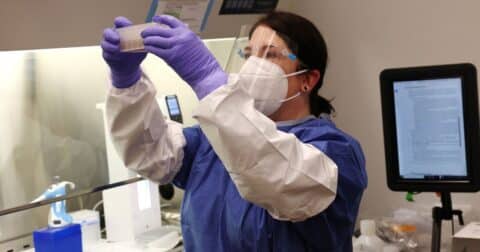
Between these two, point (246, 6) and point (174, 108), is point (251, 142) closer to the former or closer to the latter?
point (174, 108)

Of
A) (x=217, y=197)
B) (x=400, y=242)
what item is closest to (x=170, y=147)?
(x=217, y=197)

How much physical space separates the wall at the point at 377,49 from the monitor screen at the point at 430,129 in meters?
0.45

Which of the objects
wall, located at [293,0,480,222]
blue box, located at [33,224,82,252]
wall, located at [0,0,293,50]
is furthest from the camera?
wall, located at [293,0,480,222]

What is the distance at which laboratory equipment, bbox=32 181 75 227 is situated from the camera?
1.91m

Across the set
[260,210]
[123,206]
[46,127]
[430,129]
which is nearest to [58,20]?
[46,127]

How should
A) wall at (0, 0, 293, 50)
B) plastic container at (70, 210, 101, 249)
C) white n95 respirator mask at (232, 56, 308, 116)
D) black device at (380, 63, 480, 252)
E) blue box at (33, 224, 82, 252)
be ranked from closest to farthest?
1. white n95 respirator mask at (232, 56, 308, 116)
2. wall at (0, 0, 293, 50)
3. blue box at (33, 224, 82, 252)
4. black device at (380, 63, 480, 252)
5. plastic container at (70, 210, 101, 249)

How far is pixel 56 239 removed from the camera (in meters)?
1.80

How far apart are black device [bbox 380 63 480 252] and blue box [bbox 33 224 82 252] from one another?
3.28 feet

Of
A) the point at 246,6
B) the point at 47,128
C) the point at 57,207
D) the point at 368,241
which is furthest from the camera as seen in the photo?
the point at 246,6

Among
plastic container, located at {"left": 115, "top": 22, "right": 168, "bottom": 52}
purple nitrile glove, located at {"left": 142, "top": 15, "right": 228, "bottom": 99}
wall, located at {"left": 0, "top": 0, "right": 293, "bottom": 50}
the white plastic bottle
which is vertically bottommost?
the white plastic bottle

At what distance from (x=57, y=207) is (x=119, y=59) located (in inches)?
32.1

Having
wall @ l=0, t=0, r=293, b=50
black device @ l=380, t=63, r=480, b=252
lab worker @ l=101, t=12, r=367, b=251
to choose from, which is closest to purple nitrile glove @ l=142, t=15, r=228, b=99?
lab worker @ l=101, t=12, r=367, b=251

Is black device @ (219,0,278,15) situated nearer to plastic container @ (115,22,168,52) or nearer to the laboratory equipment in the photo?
the laboratory equipment

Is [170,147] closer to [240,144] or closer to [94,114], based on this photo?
[240,144]
